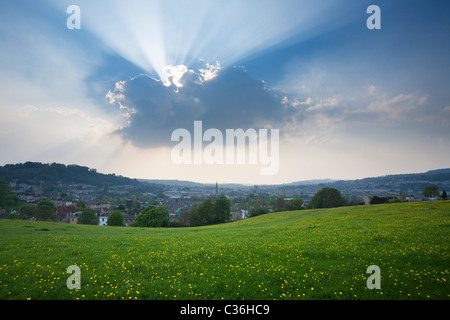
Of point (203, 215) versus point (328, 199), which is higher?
point (328, 199)

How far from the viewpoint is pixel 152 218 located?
2724 inches

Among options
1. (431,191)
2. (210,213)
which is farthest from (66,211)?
(431,191)

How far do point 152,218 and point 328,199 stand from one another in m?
69.2

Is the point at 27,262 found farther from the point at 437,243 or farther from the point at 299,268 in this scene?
the point at 437,243

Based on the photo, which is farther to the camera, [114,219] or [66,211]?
[66,211]

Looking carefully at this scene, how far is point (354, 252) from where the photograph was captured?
12547mm

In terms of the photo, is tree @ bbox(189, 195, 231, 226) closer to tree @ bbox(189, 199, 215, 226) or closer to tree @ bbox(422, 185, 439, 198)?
tree @ bbox(189, 199, 215, 226)

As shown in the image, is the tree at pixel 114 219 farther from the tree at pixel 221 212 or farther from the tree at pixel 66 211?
the tree at pixel 66 211

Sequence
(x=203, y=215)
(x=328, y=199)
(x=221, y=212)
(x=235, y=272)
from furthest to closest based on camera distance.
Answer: (x=328, y=199) → (x=221, y=212) → (x=203, y=215) → (x=235, y=272)

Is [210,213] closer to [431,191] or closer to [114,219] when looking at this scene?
[114,219]

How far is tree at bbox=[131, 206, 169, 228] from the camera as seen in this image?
67.9 m

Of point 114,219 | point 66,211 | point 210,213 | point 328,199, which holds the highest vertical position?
point 328,199

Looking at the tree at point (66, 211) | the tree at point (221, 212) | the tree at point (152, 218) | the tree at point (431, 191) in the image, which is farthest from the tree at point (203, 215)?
the tree at point (431, 191)
